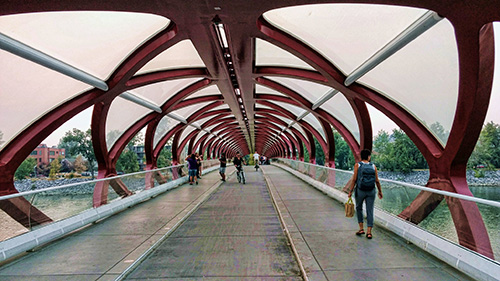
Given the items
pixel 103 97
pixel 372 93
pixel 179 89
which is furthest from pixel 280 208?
pixel 179 89

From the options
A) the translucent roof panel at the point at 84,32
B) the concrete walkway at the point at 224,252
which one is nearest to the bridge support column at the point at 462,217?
the concrete walkway at the point at 224,252

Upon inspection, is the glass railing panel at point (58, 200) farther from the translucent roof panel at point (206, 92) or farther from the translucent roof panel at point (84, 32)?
the translucent roof panel at point (206, 92)

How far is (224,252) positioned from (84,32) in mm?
6581

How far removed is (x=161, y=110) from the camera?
17281 mm

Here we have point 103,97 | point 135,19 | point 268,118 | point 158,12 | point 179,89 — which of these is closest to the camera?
point 158,12

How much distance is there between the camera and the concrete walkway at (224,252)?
400 centimetres

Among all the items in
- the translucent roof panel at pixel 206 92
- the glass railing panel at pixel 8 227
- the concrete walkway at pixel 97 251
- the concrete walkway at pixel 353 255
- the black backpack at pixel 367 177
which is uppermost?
the translucent roof panel at pixel 206 92

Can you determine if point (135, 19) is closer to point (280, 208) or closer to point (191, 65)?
point (191, 65)

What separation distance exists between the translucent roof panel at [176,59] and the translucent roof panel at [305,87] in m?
4.50

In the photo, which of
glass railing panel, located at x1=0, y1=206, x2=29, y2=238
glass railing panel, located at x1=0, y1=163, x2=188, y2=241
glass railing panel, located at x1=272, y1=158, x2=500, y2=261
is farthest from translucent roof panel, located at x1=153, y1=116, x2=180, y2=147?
glass railing panel, located at x1=272, y1=158, x2=500, y2=261

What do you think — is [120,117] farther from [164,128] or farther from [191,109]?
[164,128]

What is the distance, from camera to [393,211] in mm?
6035

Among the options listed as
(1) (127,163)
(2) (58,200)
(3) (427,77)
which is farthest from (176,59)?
(1) (127,163)

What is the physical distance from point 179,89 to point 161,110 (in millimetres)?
2127
